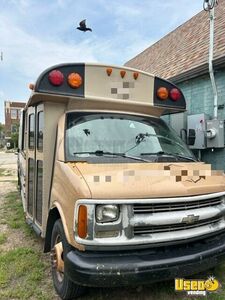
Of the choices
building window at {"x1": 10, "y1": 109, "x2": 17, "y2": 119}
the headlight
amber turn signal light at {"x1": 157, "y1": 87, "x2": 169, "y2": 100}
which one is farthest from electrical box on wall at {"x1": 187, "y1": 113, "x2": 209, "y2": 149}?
building window at {"x1": 10, "y1": 109, "x2": 17, "y2": 119}

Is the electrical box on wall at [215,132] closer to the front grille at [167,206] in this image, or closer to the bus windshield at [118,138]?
the bus windshield at [118,138]

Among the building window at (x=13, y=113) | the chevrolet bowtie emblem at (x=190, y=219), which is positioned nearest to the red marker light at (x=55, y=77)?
the chevrolet bowtie emblem at (x=190, y=219)

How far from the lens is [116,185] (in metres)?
2.73

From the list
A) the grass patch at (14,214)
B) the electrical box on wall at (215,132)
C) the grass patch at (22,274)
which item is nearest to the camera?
the grass patch at (22,274)

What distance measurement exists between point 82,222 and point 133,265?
21.7 inches

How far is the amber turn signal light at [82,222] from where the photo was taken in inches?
106

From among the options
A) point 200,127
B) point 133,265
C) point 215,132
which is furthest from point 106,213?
point 200,127

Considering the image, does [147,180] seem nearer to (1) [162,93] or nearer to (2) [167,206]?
(2) [167,206]

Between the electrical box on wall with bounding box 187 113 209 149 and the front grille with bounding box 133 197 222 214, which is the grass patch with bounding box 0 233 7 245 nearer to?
the front grille with bounding box 133 197 222 214

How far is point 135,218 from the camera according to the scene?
271cm

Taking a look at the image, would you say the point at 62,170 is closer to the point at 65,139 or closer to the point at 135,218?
the point at 65,139

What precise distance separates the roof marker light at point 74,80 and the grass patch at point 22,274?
2.34 m

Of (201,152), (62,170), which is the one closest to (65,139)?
(62,170)

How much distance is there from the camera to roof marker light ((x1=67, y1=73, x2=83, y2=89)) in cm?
388
